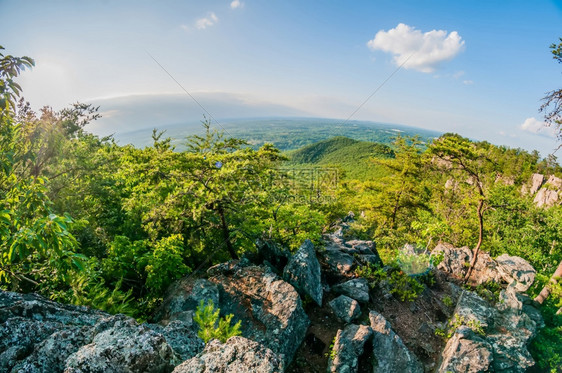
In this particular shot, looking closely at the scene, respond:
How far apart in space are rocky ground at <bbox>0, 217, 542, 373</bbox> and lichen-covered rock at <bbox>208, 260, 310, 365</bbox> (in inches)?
1.3

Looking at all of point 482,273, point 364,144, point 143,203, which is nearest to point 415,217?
point 482,273

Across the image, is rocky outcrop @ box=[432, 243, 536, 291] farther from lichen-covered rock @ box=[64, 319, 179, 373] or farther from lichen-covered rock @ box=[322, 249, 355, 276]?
lichen-covered rock @ box=[64, 319, 179, 373]

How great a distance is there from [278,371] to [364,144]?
598ft

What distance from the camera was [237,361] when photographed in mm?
3643

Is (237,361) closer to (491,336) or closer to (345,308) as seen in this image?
(345,308)

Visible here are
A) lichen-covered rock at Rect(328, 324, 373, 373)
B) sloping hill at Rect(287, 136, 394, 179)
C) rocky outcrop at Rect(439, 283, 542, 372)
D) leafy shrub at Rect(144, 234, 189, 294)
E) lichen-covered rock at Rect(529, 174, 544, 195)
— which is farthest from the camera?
sloping hill at Rect(287, 136, 394, 179)

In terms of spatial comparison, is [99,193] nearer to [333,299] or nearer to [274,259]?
[274,259]

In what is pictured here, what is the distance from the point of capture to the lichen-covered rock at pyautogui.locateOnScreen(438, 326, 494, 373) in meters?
7.91

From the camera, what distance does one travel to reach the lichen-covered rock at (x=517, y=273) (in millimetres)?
12602

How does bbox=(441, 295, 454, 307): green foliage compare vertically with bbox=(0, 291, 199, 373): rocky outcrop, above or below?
below

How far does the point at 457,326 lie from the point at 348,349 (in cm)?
500

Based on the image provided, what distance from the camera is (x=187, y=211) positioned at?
10266 millimetres

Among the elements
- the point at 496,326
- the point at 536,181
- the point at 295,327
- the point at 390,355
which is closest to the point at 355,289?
the point at 390,355

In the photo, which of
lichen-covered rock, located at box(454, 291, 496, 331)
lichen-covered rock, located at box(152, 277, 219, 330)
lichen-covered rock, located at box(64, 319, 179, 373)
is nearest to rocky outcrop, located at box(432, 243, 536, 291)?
lichen-covered rock, located at box(454, 291, 496, 331)
